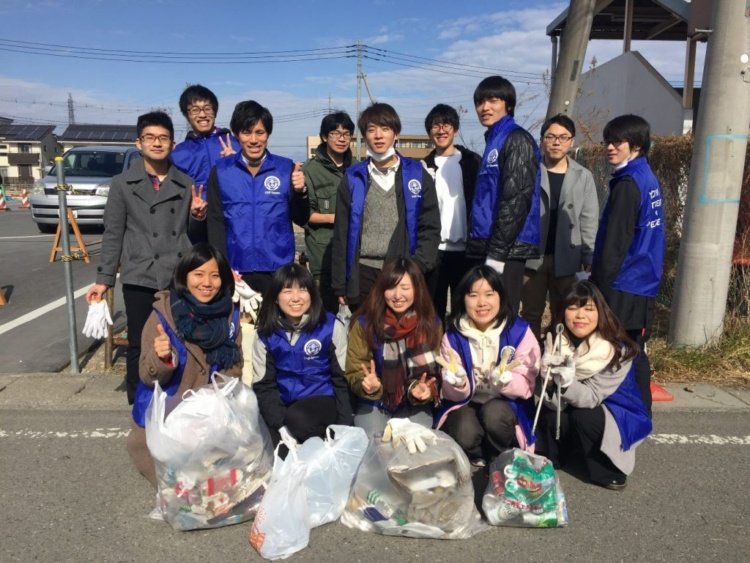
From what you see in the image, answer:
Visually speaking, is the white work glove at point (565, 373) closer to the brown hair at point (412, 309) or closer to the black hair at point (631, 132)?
the brown hair at point (412, 309)

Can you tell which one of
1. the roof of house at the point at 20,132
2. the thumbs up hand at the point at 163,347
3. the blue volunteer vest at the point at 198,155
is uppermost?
the roof of house at the point at 20,132

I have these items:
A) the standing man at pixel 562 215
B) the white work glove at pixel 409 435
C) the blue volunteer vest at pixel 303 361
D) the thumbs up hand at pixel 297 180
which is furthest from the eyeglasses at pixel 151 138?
the standing man at pixel 562 215

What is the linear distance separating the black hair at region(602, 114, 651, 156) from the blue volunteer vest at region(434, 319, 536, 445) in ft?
4.01

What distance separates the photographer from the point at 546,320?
582cm

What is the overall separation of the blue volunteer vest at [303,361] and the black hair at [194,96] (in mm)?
1872

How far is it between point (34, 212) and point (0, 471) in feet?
38.5

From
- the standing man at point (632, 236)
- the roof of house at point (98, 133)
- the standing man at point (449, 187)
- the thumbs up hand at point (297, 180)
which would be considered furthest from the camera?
the roof of house at point (98, 133)

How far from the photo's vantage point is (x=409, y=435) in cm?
250

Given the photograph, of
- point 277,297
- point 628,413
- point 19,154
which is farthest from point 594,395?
point 19,154

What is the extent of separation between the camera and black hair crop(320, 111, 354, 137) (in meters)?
4.16

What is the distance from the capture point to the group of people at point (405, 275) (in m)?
2.98

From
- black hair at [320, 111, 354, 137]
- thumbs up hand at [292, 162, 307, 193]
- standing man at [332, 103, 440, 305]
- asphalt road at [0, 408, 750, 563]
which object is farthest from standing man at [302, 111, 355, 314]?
asphalt road at [0, 408, 750, 563]

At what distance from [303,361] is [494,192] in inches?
56.4

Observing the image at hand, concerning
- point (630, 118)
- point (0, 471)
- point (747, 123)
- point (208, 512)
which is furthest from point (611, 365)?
point (0, 471)
